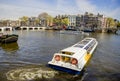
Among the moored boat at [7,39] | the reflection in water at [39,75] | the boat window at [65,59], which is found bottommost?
the reflection in water at [39,75]

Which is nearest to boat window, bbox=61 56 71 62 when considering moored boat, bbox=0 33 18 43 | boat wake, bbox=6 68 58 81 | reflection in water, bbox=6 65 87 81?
reflection in water, bbox=6 65 87 81

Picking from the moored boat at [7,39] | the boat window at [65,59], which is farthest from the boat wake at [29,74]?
the moored boat at [7,39]

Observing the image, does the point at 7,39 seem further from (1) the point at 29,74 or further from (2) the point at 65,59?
(2) the point at 65,59

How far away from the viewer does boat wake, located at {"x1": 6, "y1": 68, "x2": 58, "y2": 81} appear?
20.8 metres

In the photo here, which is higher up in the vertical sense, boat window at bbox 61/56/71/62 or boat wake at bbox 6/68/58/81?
boat window at bbox 61/56/71/62

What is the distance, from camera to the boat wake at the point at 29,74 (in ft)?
68.3

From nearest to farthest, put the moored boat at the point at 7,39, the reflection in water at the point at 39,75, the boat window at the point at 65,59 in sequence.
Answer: the reflection in water at the point at 39,75 → the boat window at the point at 65,59 → the moored boat at the point at 7,39

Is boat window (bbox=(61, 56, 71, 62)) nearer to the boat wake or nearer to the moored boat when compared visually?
the boat wake

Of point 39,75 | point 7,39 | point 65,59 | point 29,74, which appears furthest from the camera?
point 7,39

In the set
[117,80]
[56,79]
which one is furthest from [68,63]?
[117,80]

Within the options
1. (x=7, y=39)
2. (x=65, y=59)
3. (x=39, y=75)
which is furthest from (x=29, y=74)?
(x=7, y=39)

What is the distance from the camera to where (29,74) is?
2203 centimetres

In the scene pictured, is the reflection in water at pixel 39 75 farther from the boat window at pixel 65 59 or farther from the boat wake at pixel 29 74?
the boat window at pixel 65 59

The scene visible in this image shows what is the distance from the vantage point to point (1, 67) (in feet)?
83.5
